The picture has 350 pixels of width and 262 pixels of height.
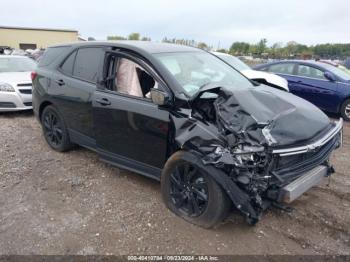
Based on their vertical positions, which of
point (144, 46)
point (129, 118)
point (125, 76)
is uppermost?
point (144, 46)

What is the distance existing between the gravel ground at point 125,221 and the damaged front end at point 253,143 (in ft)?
1.43

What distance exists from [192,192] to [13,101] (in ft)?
19.2

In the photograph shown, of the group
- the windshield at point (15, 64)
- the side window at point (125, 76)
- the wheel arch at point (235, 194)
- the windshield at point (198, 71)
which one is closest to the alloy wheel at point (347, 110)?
the windshield at point (198, 71)

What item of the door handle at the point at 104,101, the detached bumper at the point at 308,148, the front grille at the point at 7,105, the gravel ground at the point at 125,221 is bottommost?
the gravel ground at the point at 125,221

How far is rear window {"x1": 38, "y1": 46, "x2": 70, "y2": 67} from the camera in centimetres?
492

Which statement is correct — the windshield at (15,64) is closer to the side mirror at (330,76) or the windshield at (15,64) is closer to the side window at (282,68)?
the side window at (282,68)

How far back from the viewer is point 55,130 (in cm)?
502

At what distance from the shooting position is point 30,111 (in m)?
8.01

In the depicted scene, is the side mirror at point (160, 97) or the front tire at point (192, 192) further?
the side mirror at point (160, 97)

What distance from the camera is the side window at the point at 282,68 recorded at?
879 cm

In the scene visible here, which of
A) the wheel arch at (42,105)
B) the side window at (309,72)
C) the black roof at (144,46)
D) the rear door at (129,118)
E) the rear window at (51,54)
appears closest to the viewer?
the rear door at (129,118)

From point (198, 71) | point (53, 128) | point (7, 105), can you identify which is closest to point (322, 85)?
point (198, 71)

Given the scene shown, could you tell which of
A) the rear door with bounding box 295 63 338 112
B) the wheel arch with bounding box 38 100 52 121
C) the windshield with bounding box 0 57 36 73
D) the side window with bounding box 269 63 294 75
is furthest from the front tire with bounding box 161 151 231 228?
the windshield with bounding box 0 57 36 73

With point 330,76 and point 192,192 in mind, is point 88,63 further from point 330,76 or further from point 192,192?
point 330,76
